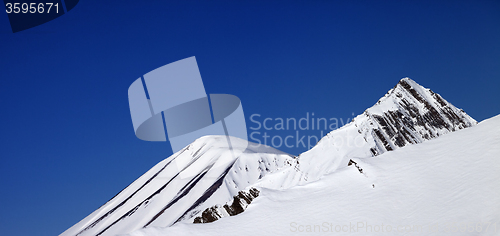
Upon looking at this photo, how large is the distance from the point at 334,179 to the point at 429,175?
449cm

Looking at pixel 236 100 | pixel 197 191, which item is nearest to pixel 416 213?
pixel 236 100

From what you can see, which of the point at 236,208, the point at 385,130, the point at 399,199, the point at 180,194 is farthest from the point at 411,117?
the point at 180,194

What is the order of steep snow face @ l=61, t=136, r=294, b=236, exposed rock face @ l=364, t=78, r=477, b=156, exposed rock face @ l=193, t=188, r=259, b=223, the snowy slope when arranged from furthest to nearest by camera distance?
Answer: steep snow face @ l=61, t=136, r=294, b=236
exposed rock face @ l=364, t=78, r=477, b=156
exposed rock face @ l=193, t=188, r=259, b=223
the snowy slope

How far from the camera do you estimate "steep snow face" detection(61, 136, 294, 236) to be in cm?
14825

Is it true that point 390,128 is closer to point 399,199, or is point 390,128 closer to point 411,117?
point 411,117

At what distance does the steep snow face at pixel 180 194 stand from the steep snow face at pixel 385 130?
66325mm

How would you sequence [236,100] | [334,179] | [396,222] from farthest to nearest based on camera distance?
[236,100] → [334,179] → [396,222]

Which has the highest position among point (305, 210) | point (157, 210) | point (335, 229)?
point (157, 210)

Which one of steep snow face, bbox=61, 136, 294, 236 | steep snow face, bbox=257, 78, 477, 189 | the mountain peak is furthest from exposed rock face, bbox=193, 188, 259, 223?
steep snow face, bbox=61, 136, 294, 236

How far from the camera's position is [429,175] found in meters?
15.3

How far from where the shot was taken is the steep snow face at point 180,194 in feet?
486

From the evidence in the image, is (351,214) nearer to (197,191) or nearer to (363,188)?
(363,188)

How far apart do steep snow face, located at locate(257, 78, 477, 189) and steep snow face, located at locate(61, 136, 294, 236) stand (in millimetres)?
66325

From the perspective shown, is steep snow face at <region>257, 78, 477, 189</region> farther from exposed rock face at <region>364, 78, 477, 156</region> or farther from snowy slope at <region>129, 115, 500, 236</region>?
snowy slope at <region>129, 115, 500, 236</region>
